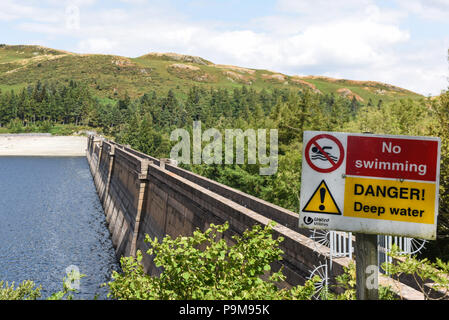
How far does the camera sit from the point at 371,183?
150 inches

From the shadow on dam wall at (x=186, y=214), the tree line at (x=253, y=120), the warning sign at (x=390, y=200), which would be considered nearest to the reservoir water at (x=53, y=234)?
the shadow on dam wall at (x=186, y=214)

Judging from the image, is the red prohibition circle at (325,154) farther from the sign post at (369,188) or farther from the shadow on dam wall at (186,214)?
the shadow on dam wall at (186,214)

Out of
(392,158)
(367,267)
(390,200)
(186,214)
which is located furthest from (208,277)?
(186,214)

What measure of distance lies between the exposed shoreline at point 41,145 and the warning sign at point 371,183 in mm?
132538

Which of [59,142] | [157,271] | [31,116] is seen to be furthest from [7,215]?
[31,116]

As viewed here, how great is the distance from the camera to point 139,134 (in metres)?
120

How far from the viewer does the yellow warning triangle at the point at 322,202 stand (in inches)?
151

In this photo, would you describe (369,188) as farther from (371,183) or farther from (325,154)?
(325,154)

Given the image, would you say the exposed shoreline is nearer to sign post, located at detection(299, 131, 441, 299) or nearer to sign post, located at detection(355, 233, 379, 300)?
sign post, located at detection(299, 131, 441, 299)

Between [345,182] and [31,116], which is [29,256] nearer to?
[345,182]

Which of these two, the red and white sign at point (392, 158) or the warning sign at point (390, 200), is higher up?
the red and white sign at point (392, 158)

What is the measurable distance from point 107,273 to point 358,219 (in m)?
29.4

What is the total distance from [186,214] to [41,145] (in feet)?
422

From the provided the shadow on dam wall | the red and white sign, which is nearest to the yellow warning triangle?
the red and white sign
